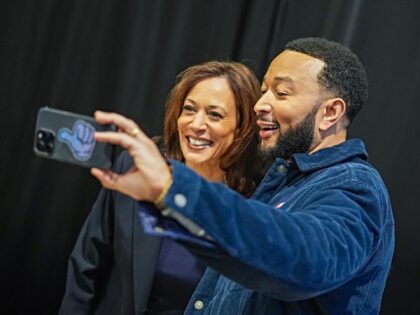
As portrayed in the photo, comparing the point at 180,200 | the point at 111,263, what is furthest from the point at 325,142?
the point at 111,263

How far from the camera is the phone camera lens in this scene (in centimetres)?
77

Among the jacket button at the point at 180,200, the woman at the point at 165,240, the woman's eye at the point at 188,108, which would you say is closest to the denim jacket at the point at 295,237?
the jacket button at the point at 180,200

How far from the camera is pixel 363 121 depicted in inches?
65.2

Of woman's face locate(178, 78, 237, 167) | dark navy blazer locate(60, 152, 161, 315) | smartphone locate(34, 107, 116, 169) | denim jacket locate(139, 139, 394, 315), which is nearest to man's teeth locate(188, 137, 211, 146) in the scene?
woman's face locate(178, 78, 237, 167)

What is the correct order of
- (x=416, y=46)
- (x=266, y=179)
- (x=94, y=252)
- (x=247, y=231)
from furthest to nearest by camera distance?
(x=416, y=46) → (x=94, y=252) → (x=266, y=179) → (x=247, y=231)

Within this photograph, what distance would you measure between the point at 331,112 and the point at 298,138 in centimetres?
9

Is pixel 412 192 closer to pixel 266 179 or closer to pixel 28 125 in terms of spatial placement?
pixel 266 179

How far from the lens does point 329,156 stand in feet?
3.43

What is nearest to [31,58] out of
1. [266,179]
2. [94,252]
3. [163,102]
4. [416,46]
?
[163,102]

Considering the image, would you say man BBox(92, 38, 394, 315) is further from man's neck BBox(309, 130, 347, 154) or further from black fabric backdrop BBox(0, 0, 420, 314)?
black fabric backdrop BBox(0, 0, 420, 314)

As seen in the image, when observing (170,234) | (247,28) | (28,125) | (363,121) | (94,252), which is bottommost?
(94,252)

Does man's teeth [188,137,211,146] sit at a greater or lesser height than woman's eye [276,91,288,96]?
lesser

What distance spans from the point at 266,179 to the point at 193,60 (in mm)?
729

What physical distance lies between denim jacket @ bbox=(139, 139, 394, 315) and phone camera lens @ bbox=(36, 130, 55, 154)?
0.16 metres
